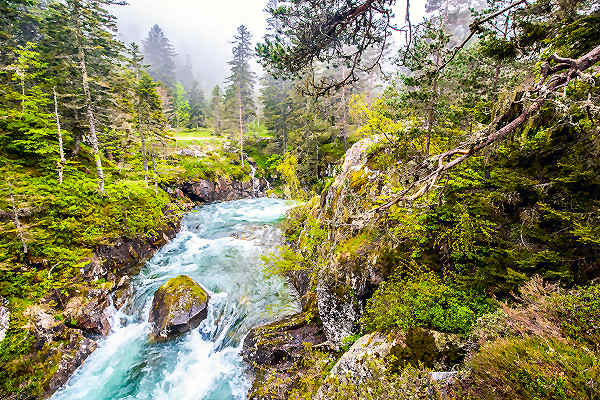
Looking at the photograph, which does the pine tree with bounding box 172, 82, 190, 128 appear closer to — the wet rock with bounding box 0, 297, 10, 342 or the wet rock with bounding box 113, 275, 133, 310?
the wet rock with bounding box 113, 275, 133, 310

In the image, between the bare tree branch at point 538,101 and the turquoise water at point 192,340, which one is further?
the turquoise water at point 192,340

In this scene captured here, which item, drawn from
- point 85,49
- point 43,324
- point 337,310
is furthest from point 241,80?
point 337,310

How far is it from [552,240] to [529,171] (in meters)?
1.41

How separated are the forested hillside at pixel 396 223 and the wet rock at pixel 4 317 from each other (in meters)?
0.04

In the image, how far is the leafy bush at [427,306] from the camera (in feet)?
15.3

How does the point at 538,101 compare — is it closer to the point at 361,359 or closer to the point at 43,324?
the point at 361,359

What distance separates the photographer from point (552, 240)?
4.10 meters

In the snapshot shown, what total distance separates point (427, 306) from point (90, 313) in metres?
12.3

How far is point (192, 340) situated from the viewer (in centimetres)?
970

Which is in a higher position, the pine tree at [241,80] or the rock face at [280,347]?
the pine tree at [241,80]

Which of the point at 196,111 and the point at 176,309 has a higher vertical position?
the point at 196,111

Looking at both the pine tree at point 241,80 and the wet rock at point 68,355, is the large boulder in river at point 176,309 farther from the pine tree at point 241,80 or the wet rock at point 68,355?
the pine tree at point 241,80

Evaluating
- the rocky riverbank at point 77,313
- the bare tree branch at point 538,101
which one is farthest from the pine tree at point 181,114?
the bare tree branch at point 538,101

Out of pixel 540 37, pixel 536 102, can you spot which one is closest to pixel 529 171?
pixel 540 37
